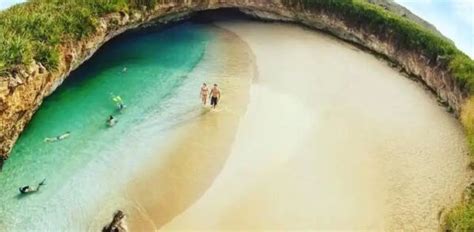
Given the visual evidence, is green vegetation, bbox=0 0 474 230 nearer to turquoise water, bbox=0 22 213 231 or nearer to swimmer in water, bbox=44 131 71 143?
turquoise water, bbox=0 22 213 231

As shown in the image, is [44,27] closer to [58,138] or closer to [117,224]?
[58,138]

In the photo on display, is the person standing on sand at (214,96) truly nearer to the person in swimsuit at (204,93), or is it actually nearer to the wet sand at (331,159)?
the person in swimsuit at (204,93)

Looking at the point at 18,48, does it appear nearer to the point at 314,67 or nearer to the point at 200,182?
the point at 200,182

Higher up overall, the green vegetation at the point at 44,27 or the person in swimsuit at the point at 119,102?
the green vegetation at the point at 44,27

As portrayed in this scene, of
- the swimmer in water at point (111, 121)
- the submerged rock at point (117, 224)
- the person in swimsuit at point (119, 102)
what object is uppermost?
the person in swimsuit at point (119, 102)

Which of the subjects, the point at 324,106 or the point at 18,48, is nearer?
the point at 18,48

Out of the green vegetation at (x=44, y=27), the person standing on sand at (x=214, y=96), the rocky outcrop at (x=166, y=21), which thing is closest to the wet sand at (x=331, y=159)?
the person standing on sand at (x=214, y=96)

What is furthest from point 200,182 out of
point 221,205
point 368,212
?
point 368,212
